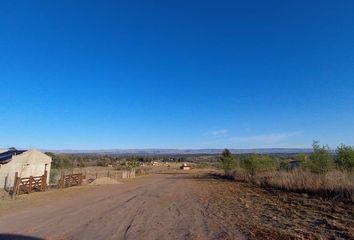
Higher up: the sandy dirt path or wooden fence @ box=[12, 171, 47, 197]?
wooden fence @ box=[12, 171, 47, 197]

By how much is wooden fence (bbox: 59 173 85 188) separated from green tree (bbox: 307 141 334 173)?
23029 millimetres

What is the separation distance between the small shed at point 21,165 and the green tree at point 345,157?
28380 millimetres

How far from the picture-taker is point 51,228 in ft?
39.7

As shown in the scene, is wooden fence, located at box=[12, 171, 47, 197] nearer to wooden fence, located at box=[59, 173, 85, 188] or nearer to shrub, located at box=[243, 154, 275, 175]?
wooden fence, located at box=[59, 173, 85, 188]

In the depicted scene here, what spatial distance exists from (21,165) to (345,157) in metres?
28.8

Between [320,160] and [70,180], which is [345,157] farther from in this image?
[70,180]

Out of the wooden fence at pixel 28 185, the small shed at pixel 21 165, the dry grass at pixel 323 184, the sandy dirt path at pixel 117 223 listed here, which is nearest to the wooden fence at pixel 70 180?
the wooden fence at pixel 28 185

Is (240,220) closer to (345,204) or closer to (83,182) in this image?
(345,204)

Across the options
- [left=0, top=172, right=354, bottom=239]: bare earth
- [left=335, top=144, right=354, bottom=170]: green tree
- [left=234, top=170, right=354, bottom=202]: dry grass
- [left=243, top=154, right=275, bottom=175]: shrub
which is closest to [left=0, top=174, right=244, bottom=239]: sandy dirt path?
[left=0, top=172, right=354, bottom=239]: bare earth

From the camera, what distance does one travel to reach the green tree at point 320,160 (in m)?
28.6

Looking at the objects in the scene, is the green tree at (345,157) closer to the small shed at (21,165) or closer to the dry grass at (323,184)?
the dry grass at (323,184)

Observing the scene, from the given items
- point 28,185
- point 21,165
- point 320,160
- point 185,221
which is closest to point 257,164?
point 320,160

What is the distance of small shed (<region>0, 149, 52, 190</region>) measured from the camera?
30625 mm

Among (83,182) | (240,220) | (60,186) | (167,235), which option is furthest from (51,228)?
(83,182)
